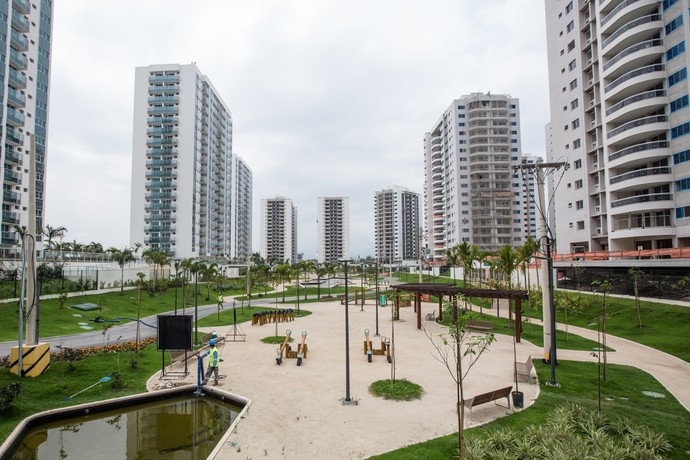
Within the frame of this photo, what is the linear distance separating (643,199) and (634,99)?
473 inches

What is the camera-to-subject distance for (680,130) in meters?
39.1

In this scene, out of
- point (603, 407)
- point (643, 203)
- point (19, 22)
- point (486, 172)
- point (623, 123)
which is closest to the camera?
point (603, 407)

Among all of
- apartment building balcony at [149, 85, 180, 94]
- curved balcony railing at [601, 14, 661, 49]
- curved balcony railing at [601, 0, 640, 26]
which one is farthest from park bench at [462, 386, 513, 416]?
apartment building balcony at [149, 85, 180, 94]

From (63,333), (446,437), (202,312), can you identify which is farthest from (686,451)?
(202,312)

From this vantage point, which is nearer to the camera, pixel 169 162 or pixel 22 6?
pixel 22 6

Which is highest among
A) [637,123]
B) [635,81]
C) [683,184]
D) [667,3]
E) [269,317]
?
[667,3]

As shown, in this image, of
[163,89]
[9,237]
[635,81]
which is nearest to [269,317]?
[9,237]

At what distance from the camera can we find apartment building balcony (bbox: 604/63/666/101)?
40938mm

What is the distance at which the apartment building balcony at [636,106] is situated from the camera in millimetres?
40684

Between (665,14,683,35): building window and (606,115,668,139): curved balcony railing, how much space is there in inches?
381

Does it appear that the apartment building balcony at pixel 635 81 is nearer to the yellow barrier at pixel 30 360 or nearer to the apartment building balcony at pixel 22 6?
the yellow barrier at pixel 30 360

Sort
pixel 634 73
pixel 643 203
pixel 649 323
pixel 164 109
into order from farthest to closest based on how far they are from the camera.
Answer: pixel 164 109, pixel 634 73, pixel 643 203, pixel 649 323

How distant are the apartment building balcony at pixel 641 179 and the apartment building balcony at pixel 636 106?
7087 mm

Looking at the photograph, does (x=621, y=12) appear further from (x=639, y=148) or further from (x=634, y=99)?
(x=639, y=148)
